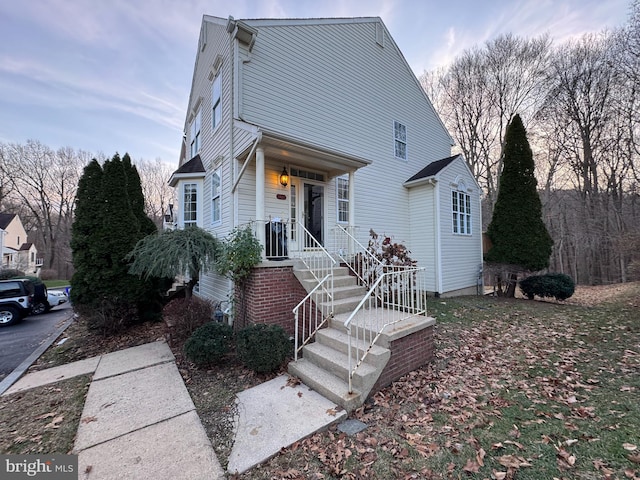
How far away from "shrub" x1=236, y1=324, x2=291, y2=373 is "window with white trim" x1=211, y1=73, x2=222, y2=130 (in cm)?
608

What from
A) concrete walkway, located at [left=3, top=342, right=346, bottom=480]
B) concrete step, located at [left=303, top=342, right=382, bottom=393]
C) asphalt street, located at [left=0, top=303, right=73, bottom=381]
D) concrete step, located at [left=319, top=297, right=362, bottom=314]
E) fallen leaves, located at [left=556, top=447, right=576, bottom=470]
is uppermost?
concrete step, located at [left=319, top=297, right=362, bottom=314]

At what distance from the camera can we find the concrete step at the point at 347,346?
3.62 meters

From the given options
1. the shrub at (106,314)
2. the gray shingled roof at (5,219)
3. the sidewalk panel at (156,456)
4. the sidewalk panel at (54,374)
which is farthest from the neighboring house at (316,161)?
the gray shingled roof at (5,219)

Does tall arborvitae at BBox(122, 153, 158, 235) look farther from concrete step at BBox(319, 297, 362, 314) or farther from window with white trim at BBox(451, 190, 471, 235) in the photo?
window with white trim at BBox(451, 190, 471, 235)

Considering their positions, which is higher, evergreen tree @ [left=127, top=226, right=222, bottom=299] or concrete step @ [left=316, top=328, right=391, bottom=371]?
evergreen tree @ [left=127, top=226, right=222, bottom=299]

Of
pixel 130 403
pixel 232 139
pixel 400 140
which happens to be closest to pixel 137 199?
pixel 232 139

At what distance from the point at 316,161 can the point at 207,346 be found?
15.2 ft

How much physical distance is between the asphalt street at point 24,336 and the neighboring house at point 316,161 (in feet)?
13.6

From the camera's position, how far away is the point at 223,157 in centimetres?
703

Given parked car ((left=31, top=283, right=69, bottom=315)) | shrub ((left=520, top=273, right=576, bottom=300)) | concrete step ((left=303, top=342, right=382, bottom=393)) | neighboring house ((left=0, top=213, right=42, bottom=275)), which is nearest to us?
concrete step ((left=303, top=342, right=382, bottom=393))

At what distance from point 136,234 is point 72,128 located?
12796 millimetres

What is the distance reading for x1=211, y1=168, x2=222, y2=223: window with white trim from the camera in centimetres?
723

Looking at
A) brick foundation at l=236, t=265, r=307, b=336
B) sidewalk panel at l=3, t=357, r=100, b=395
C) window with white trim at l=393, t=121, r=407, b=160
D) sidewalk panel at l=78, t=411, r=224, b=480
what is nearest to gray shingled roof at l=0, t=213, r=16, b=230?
sidewalk panel at l=3, t=357, r=100, b=395

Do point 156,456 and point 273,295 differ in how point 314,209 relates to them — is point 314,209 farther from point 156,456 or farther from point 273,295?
point 156,456
